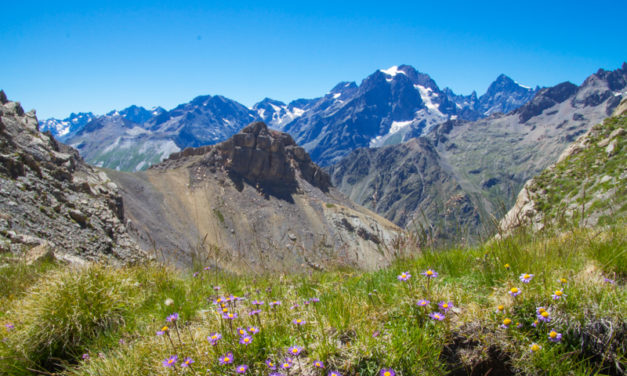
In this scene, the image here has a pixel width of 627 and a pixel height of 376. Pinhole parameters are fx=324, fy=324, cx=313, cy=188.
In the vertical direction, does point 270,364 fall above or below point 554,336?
below

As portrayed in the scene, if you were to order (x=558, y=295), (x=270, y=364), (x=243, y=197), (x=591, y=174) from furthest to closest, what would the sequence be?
(x=243, y=197)
(x=591, y=174)
(x=558, y=295)
(x=270, y=364)

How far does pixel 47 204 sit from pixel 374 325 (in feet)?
85.2

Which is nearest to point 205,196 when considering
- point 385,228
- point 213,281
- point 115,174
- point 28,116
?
point 115,174

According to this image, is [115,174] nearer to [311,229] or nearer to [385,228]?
[311,229]

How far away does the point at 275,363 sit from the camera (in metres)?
3.42

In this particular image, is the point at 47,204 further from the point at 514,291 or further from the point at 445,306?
the point at 514,291

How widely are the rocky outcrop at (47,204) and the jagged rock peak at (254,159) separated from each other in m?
93.2

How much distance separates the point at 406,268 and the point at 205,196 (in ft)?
361

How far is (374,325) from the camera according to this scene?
3.86 meters

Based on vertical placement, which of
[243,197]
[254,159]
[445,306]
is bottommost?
[243,197]

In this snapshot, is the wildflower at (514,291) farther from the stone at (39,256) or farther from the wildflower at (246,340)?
the stone at (39,256)

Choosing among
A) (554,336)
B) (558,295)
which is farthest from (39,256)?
(558,295)

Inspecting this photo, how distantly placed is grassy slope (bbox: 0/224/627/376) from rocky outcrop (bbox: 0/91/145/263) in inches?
379

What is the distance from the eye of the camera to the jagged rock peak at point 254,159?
413 ft
